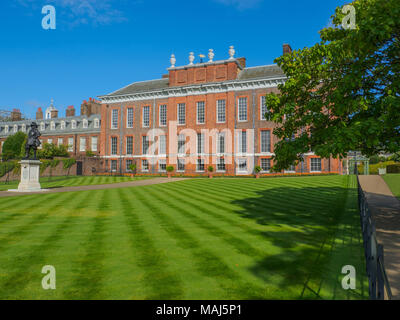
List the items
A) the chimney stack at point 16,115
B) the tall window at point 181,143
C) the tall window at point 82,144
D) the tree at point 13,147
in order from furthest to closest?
the chimney stack at point 16,115 < the tall window at point 82,144 < the tree at point 13,147 < the tall window at point 181,143

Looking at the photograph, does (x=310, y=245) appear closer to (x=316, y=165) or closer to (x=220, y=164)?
(x=316, y=165)

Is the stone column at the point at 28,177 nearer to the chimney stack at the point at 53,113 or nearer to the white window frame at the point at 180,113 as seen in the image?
the white window frame at the point at 180,113

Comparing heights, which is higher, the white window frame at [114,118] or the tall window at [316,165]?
the white window frame at [114,118]

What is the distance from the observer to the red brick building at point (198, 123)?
38688 mm

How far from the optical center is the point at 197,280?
5281 millimetres

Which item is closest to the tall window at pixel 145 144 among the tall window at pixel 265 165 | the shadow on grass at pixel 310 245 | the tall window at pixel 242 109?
the tall window at pixel 242 109

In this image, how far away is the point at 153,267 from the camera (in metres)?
5.91

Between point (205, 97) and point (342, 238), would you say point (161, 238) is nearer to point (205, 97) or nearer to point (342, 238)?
point (342, 238)

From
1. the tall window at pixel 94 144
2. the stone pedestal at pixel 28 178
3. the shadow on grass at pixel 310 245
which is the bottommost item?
the shadow on grass at pixel 310 245

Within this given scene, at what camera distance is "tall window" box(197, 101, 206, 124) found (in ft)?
138

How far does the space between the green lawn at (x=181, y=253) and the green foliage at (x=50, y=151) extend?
38.0 m

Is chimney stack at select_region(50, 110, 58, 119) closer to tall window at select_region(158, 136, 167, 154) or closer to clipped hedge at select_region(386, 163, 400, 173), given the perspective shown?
tall window at select_region(158, 136, 167, 154)
